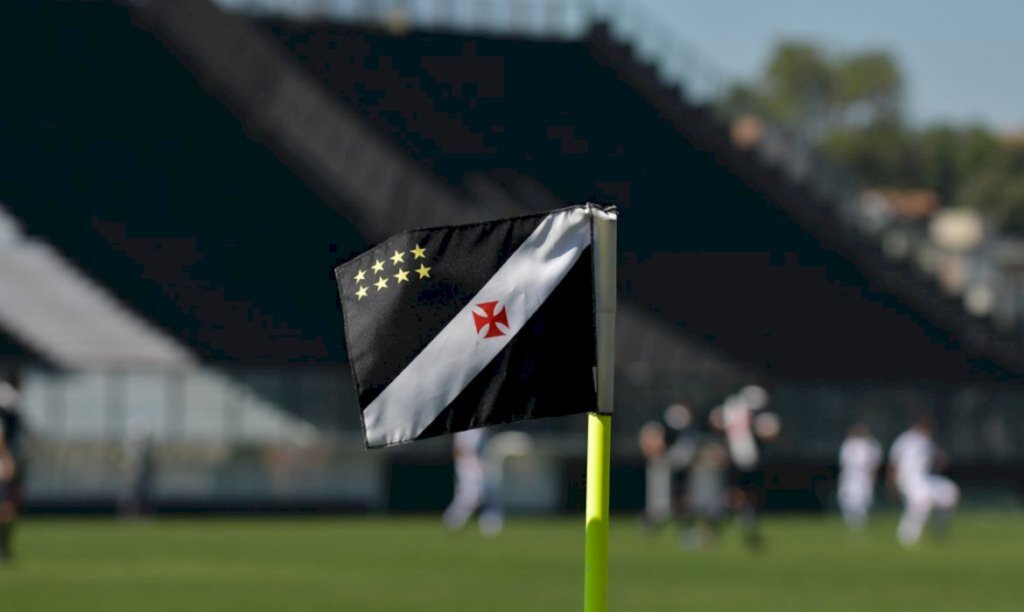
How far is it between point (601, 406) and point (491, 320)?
0.53m

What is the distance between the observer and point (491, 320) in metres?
9.03

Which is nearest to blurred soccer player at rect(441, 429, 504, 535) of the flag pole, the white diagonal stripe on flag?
the white diagonal stripe on flag

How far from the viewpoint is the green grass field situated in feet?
73.9

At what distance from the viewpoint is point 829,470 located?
56062mm

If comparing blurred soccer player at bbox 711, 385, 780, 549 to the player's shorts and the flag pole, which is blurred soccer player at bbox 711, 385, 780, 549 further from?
the flag pole

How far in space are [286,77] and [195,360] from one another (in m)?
11.1

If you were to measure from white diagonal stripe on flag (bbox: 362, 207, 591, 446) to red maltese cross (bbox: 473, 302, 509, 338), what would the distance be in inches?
0.7

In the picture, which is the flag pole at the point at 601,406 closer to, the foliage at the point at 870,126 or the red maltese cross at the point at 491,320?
the red maltese cross at the point at 491,320

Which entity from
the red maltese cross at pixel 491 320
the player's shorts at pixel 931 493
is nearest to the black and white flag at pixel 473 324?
the red maltese cross at pixel 491 320

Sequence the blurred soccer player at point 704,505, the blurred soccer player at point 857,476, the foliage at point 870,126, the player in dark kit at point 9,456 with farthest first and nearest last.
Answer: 1. the foliage at point 870,126
2. the blurred soccer player at point 857,476
3. the blurred soccer player at point 704,505
4. the player in dark kit at point 9,456

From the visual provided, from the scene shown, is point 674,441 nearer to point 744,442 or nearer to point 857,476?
point 744,442

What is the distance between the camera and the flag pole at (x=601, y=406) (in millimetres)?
8906

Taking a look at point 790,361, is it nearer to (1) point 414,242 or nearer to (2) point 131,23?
(2) point 131,23

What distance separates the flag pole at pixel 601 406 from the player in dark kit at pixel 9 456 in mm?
21072
